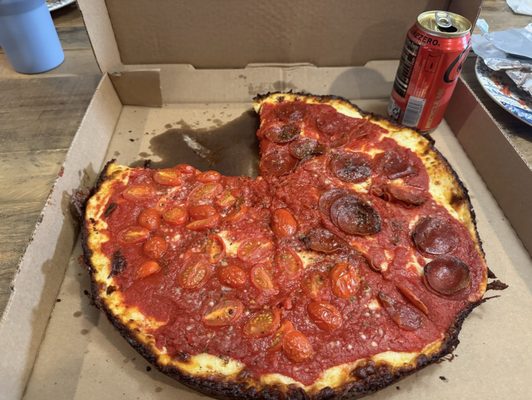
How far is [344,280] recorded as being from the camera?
1.82 m

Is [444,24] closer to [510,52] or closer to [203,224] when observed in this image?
[510,52]

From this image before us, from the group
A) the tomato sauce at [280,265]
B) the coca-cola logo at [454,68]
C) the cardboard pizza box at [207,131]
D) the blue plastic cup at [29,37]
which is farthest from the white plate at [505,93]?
the blue plastic cup at [29,37]

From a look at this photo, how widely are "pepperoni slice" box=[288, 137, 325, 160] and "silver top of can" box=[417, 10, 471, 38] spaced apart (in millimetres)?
795

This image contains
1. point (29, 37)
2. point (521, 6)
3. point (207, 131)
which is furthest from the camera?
point (521, 6)

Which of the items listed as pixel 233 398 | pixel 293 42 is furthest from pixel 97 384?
pixel 293 42

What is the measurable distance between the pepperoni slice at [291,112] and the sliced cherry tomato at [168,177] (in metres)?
0.71

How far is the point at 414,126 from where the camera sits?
8.56 ft

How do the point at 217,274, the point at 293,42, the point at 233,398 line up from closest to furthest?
1. the point at 233,398
2. the point at 217,274
3. the point at 293,42

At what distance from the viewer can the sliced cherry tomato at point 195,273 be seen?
1.84m

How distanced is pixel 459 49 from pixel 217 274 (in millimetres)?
1635

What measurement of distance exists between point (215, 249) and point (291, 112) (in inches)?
40.6

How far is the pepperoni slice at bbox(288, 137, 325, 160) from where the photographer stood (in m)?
2.36

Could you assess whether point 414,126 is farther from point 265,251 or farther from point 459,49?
point 265,251

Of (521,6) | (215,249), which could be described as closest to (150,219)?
(215,249)
